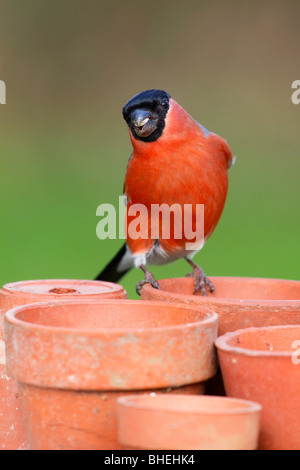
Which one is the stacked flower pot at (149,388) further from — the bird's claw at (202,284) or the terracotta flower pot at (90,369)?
the bird's claw at (202,284)

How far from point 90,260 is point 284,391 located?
4334 millimetres

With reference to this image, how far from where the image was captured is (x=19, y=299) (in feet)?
5.95

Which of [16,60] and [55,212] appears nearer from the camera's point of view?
[55,212]

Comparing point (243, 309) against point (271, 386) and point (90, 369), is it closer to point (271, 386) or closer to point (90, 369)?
point (271, 386)

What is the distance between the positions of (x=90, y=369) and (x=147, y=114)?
1488mm

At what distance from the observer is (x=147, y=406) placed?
3.77 ft

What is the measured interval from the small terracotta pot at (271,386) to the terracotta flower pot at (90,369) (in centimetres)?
7

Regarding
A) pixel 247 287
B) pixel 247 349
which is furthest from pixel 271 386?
pixel 247 287

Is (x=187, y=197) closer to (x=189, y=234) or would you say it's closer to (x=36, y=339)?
(x=189, y=234)

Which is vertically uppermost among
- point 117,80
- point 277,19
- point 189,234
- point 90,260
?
point 277,19

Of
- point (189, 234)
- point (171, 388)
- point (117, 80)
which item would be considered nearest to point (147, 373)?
point (171, 388)

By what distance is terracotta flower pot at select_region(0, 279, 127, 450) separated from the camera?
66.4 inches

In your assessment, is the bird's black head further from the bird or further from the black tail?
the black tail
